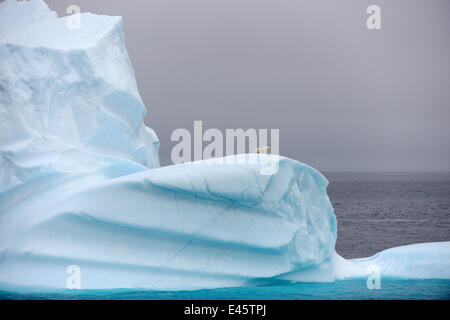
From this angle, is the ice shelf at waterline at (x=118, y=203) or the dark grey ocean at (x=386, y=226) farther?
the dark grey ocean at (x=386, y=226)

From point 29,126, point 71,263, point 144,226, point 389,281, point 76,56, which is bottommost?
point 389,281

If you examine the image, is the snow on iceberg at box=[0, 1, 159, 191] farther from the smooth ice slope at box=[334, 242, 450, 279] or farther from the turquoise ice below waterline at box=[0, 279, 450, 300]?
the smooth ice slope at box=[334, 242, 450, 279]

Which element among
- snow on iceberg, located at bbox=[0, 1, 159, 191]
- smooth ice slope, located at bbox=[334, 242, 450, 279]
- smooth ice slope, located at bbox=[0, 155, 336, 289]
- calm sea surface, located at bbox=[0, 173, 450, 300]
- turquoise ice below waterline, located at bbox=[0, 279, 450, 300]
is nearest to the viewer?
turquoise ice below waterline, located at bbox=[0, 279, 450, 300]

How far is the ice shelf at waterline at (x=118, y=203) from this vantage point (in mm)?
10297

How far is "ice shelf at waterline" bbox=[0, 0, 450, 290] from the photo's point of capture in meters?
10.3

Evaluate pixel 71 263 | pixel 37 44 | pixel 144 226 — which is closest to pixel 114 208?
pixel 144 226

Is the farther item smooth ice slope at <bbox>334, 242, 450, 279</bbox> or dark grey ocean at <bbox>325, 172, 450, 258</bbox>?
dark grey ocean at <bbox>325, 172, 450, 258</bbox>

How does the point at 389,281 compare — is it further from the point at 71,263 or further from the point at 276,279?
the point at 71,263

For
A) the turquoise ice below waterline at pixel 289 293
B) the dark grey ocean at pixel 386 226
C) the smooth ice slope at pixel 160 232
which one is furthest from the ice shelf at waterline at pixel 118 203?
the dark grey ocean at pixel 386 226

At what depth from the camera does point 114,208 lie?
33.8 feet

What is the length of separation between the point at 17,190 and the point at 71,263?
7.95ft

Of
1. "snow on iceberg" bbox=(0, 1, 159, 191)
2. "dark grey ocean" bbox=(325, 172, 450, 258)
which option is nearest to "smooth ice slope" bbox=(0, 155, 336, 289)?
"snow on iceberg" bbox=(0, 1, 159, 191)

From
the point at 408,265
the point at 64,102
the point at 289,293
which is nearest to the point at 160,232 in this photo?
the point at 289,293

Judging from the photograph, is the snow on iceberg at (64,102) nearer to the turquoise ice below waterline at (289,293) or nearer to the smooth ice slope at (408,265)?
the turquoise ice below waterline at (289,293)
